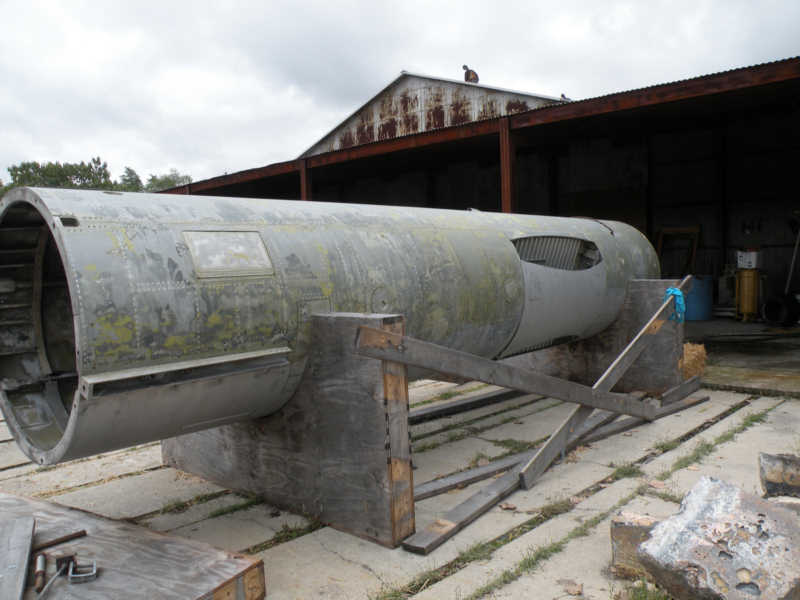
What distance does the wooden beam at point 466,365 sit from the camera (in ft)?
9.20

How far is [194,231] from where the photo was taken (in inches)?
107

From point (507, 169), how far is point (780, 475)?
675cm

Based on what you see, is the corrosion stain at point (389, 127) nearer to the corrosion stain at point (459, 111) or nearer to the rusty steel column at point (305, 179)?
the corrosion stain at point (459, 111)

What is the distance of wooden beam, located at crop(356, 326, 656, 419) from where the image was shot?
2.80 m

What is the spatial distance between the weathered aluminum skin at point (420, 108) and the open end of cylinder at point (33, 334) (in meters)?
15.3

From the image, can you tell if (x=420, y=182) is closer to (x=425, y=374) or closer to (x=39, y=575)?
(x=425, y=374)

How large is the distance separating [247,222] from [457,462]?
2.26m

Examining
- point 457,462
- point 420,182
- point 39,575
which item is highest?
point 420,182

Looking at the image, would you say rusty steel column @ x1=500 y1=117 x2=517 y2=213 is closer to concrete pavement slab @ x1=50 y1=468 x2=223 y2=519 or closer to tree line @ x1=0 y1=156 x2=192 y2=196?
concrete pavement slab @ x1=50 y1=468 x2=223 y2=519

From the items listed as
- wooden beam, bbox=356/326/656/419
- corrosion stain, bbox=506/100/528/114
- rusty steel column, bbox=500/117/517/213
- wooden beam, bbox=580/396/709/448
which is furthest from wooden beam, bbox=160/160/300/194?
wooden beam, bbox=356/326/656/419

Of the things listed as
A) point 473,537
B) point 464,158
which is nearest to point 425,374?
point 473,537

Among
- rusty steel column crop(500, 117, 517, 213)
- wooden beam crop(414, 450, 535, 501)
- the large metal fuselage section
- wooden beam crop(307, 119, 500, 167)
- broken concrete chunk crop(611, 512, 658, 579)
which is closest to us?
the large metal fuselage section

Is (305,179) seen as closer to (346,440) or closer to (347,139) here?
(347,139)

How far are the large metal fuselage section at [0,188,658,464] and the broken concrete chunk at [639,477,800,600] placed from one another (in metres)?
1.68
